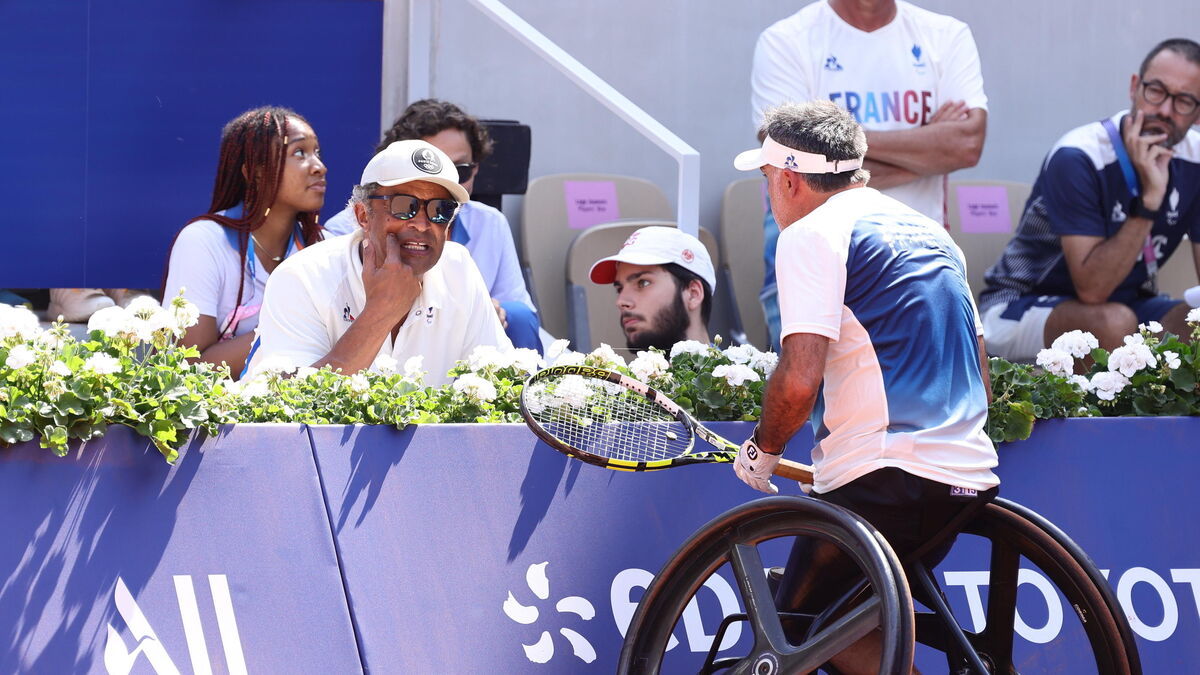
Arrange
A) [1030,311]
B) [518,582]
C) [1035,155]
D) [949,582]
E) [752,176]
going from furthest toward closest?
[1035,155], [752,176], [1030,311], [949,582], [518,582]

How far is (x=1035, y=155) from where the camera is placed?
27.7ft

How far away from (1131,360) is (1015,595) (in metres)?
1.20

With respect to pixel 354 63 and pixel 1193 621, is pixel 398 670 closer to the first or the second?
pixel 1193 621

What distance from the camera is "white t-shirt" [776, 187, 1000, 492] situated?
3.21 m

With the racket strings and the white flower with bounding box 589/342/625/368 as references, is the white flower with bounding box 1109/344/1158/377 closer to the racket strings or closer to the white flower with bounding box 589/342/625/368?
the racket strings

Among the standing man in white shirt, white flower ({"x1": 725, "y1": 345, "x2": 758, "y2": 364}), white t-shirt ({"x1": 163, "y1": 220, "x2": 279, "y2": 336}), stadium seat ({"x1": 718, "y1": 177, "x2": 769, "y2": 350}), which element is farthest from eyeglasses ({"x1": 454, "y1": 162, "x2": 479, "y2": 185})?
stadium seat ({"x1": 718, "y1": 177, "x2": 769, "y2": 350})

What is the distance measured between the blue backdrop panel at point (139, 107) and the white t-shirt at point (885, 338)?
3891 mm

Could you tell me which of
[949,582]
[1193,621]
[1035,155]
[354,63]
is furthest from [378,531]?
[1035,155]

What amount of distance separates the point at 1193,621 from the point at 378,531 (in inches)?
87.8

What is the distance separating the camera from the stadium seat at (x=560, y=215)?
7.26 m

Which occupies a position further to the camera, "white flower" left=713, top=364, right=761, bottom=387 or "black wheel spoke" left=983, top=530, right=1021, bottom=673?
"white flower" left=713, top=364, right=761, bottom=387

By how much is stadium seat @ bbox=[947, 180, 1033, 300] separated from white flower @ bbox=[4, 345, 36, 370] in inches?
208

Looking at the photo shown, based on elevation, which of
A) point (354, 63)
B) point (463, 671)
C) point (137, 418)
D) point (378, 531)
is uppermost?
point (354, 63)

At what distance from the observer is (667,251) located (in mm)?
5477
